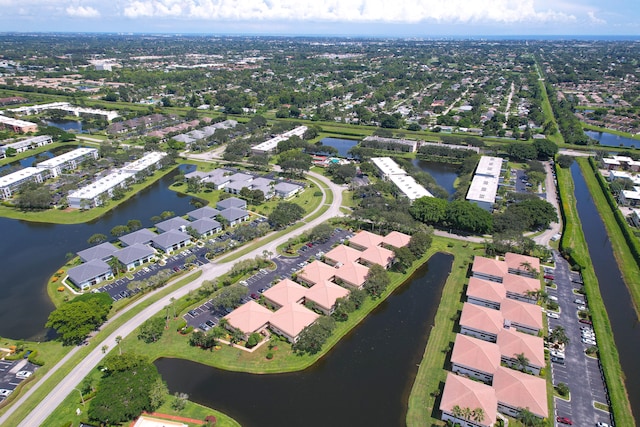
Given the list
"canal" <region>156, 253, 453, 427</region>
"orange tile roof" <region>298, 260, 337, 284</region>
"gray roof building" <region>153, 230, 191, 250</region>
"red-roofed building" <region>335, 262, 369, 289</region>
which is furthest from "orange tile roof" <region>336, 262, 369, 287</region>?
"gray roof building" <region>153, 230, 191, 250</region>

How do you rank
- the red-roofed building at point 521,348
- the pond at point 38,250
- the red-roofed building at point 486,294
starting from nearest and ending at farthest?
the red-roofed building at point 521,348
the pond at point 38,250
the red-roofed building at point 486,294

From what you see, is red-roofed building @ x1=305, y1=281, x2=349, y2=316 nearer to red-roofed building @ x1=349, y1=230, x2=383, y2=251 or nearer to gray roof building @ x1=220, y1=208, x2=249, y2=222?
red-roofed building @ x1=349, y1=230, x2=383, y2=251

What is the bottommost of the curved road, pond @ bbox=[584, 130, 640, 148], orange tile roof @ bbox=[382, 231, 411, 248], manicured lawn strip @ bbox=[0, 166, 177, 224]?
manicured lawn strip @ bbox=[0, 166, 177, 224]

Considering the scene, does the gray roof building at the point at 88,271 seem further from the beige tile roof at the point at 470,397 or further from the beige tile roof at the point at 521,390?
the beige tile roof at the point at 521,390

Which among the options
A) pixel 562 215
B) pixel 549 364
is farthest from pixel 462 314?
pixel 562 215

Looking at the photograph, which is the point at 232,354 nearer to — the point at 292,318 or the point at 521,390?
the point at 292,318

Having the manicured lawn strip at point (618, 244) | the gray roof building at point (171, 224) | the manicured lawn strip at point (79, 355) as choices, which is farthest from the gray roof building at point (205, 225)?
the manicured lawn strip at point (618, 244)

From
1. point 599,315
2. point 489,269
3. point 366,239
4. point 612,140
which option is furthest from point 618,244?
point 612,140
